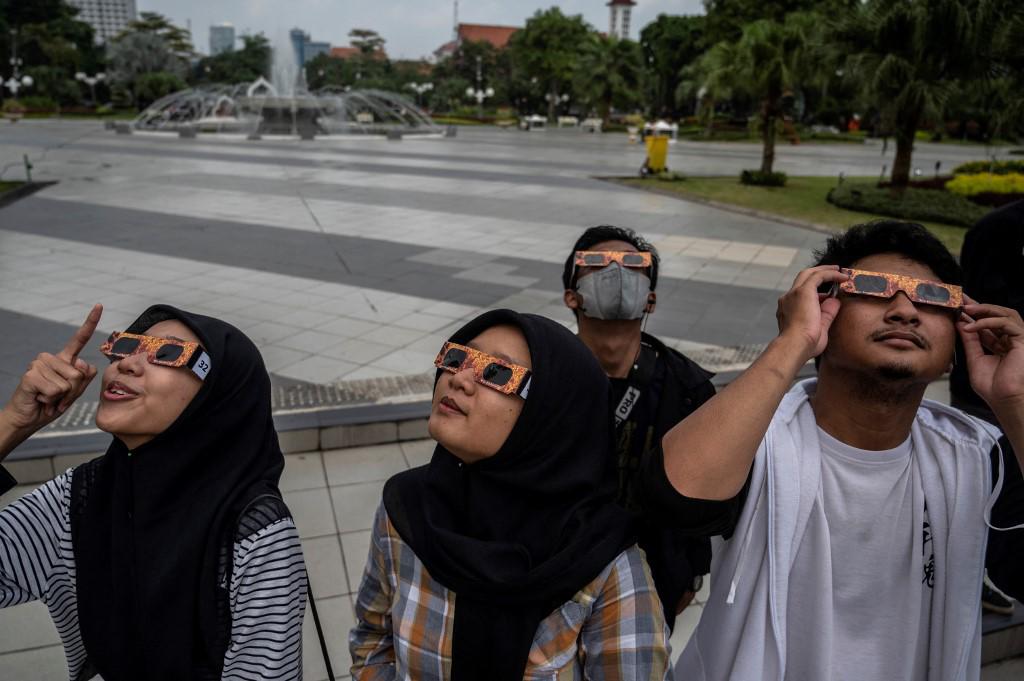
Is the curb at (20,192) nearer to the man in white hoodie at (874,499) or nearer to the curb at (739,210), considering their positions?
the curb at (739,210)

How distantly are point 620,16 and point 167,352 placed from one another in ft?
460

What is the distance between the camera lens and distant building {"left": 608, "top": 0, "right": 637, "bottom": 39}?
12675 cm

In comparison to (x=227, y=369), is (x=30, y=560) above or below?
below

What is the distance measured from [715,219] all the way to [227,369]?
13212 millimetres

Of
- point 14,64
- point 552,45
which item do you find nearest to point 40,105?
point 14,64

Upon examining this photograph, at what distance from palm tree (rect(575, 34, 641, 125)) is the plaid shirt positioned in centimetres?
4685

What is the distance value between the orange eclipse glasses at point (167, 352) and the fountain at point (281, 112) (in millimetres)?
30914

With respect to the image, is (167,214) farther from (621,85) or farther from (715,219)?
(621,85)

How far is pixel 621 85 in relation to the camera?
1784 inches

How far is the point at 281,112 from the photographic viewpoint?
3306cm

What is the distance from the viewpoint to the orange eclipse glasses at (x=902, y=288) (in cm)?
150

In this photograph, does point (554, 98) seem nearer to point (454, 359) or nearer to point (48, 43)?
point (48, 43)

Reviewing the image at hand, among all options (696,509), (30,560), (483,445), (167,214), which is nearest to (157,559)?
(30,560)

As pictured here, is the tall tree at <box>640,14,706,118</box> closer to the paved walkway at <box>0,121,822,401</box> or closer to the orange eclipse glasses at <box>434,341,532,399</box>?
the paved walkway at <box>0,121,822,401</box>
